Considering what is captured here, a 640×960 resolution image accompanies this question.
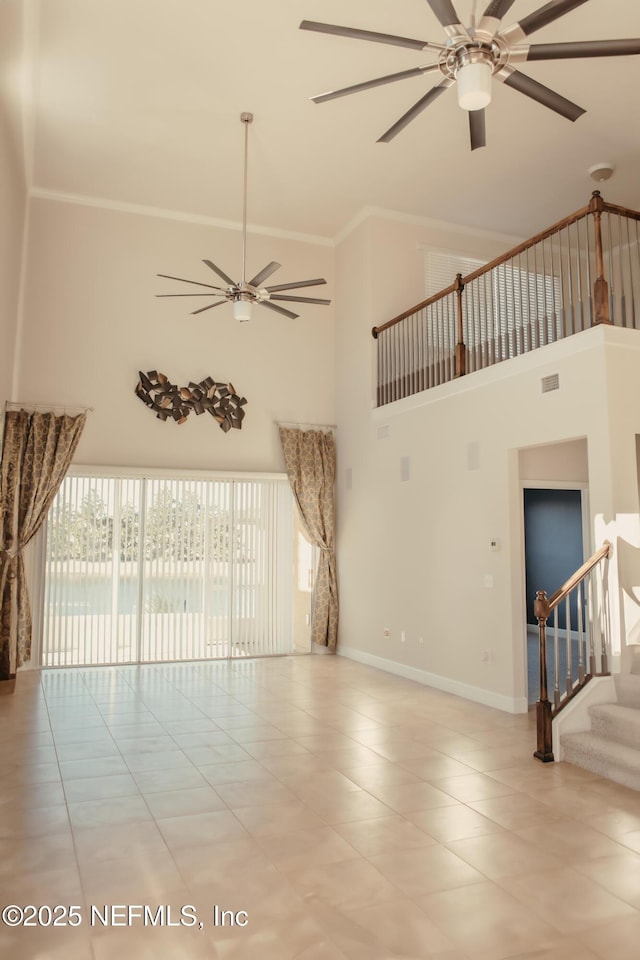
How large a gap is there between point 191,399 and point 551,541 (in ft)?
19.4

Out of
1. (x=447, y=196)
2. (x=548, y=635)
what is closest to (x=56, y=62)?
(x=447, y=196)

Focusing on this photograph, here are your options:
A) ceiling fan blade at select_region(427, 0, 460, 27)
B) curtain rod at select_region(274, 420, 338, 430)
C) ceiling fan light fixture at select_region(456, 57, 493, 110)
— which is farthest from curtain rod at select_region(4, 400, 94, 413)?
ceiling fan blade at select_region(427, 0, 460, 27)

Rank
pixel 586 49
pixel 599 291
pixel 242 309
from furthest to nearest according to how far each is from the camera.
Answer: pixel 242 309
pixel 599 291
pixel 586 49

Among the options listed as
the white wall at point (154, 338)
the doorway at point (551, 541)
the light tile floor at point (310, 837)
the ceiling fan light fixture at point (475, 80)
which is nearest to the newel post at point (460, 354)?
the white wall at point (154, 338)

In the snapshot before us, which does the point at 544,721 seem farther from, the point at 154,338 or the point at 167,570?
the point at 154,338

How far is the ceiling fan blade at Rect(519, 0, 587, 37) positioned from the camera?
A: 11.1 ft

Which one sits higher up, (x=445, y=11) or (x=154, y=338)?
(x=154, y=338)

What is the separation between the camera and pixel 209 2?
5.74 meters

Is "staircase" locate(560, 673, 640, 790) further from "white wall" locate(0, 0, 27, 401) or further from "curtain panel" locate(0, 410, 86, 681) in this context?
"white wall" locate(0, 0, 27, 401)

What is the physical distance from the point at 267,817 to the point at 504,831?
130 centimetres

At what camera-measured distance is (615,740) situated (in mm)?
4805

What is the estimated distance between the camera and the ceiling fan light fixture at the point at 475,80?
12.0 feet

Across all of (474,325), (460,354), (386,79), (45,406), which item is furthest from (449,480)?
(45,406)

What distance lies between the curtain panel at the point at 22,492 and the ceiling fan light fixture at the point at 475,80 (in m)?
6.07
